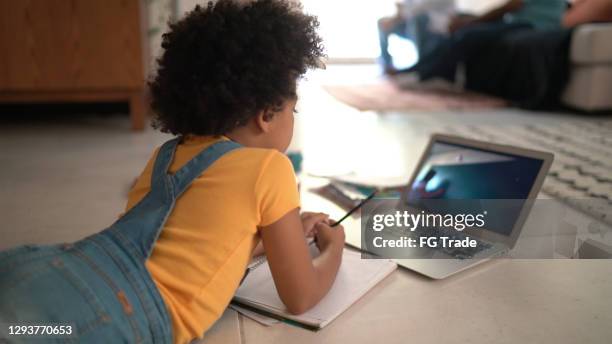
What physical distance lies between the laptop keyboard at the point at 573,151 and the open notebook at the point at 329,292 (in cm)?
58

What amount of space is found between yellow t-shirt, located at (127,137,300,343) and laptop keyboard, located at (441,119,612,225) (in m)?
0.86

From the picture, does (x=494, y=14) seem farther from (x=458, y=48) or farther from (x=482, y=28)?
(x=458, y=48)

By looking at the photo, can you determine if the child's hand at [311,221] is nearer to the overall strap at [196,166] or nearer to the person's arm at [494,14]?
the overall strap at [196,166]

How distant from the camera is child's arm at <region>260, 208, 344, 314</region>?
0.76 metres

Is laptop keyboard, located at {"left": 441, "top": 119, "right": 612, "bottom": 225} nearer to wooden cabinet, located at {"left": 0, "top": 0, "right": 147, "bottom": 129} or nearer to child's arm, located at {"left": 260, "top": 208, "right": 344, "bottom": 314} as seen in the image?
child's arm, located at {"left": 260, "top": 208, "right": 344, "bottom": 314}

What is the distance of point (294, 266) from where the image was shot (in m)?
0.77

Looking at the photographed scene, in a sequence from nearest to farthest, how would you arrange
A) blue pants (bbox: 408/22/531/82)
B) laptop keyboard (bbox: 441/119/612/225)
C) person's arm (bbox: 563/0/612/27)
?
laptop keyboard (bbox: 441/119/612/225)
person's arm (bbox: 563/0/612/27)
blue pants (bbox: 408/22/531/82)

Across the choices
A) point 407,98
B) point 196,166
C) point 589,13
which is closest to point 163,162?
point 196,166

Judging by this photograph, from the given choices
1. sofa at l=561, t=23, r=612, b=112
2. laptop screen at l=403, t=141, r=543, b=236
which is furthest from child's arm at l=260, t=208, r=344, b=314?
sofa at l=561, t=23, r=612, b=112

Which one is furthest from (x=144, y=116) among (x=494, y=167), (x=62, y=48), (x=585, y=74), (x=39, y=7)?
(x=585, y=74)

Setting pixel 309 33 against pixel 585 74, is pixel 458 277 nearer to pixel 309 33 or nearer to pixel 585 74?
pixel 309 33

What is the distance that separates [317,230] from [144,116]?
160 centimetres

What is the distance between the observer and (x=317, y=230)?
949 millimetres

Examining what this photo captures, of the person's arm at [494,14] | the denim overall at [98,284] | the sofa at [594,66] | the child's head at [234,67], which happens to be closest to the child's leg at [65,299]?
the denim overall at [98,284]
